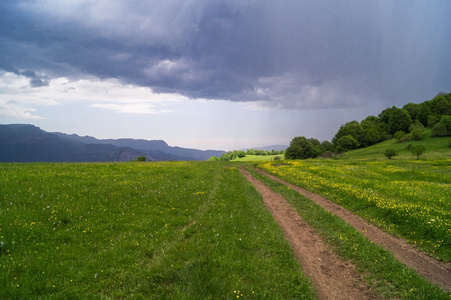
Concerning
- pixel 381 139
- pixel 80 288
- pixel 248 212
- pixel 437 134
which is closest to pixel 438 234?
pixel 248 212

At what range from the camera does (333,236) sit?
10938 millimetres

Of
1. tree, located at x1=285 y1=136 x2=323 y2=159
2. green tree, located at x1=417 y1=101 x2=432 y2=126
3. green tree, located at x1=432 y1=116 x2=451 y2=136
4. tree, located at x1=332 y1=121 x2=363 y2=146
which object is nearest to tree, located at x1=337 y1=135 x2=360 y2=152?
tree, located at x1=332 y1=121 x2=363 y2=146

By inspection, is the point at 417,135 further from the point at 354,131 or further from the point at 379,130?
the point at 379,130

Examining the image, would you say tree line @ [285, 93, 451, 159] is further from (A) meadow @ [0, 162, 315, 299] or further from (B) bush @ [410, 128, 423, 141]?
(A) meadow @ [0, 162, 315, 299]

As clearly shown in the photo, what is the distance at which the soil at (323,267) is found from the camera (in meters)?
7.04

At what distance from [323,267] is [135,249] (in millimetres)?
7431

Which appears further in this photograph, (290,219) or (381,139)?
(381,139)

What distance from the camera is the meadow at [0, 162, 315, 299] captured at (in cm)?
637

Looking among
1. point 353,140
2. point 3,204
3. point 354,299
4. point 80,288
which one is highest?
point 353,140

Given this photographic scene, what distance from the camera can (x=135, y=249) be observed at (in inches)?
337

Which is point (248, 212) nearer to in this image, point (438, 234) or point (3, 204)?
point (438, 234)

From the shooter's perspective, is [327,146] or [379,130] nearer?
[379,130]

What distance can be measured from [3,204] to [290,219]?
16.1 m

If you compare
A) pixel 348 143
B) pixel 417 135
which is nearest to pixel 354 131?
pixel 348 143
